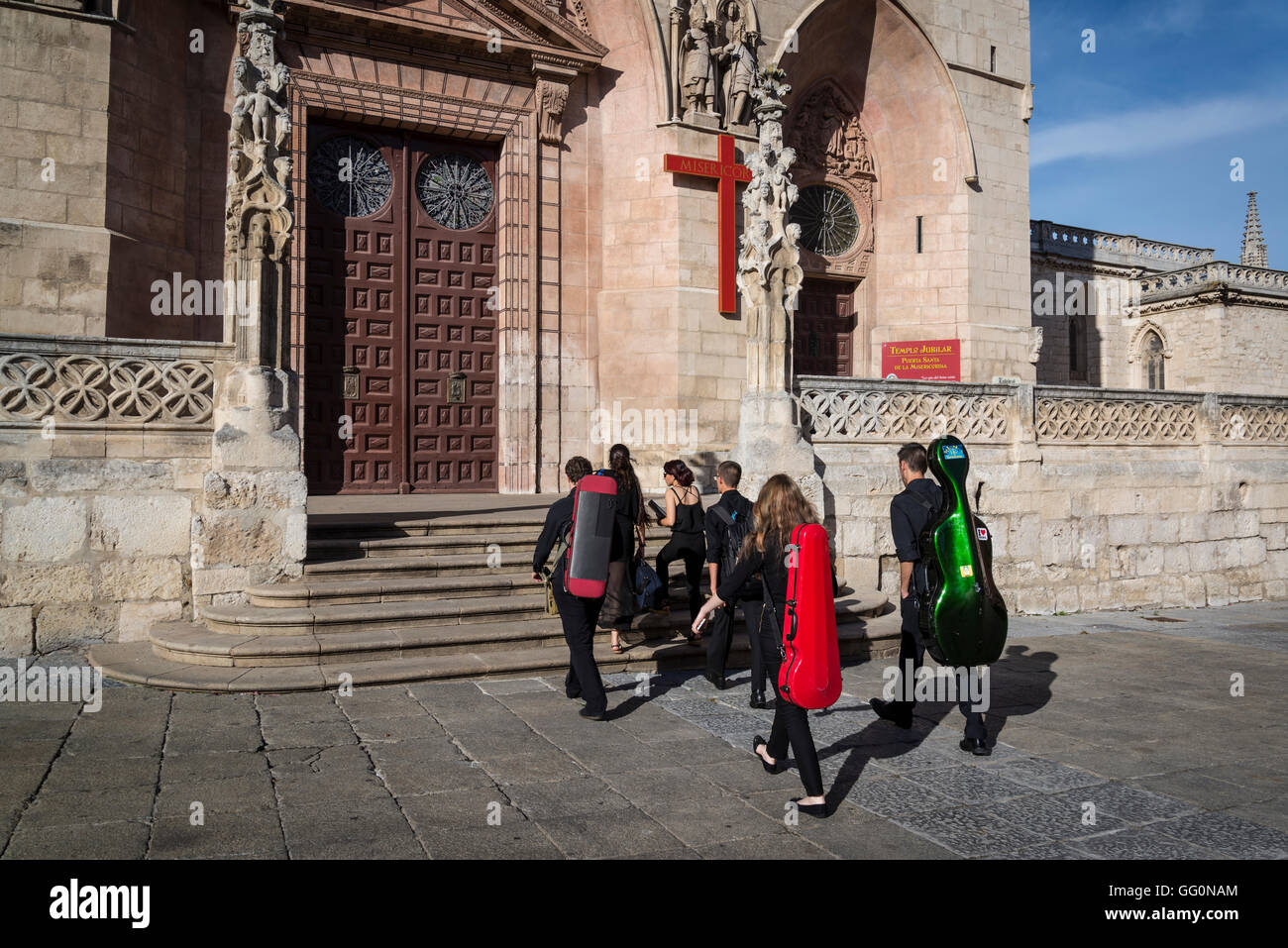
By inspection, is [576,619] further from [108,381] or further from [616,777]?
[108,381]

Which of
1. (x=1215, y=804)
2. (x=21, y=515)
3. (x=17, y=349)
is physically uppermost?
(x=17, y=349)

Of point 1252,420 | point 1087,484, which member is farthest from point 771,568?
point 1252,420

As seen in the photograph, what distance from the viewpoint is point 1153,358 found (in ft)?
96.6

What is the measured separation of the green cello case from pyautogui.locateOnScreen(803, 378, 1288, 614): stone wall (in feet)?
17.3

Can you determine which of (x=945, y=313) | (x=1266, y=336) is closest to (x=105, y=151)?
(x=945, y=313)

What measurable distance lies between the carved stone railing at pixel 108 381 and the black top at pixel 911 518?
608 centimetres

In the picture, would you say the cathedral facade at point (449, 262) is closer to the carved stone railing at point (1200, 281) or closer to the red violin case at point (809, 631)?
the red violin case at point (809, 631)

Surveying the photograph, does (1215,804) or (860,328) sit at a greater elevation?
(860,328)

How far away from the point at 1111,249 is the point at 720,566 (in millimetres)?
27144

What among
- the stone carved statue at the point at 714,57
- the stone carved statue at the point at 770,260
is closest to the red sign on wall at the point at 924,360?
the stone carved statue at the point at 714,57
